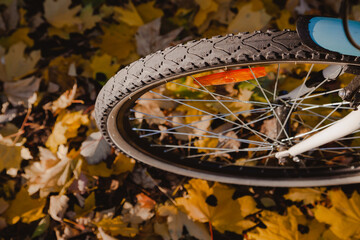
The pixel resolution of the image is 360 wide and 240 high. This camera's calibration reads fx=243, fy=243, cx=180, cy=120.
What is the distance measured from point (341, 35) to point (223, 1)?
135cm

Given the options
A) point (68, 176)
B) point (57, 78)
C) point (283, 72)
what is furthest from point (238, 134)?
point (57, 78)

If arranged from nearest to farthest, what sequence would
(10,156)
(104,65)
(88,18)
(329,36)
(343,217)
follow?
(329,36)
(343,217)
(10,156)
(104,65)
(88,18)

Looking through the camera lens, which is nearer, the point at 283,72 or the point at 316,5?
the point at 283,72

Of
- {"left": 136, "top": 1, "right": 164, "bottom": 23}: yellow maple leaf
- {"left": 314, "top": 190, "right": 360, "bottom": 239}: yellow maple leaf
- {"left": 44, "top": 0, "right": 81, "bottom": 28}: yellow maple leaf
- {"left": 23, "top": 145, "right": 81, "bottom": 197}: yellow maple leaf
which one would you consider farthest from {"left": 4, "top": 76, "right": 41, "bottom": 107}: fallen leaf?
{"left": 314, "top": 190, "right": 360, "bottom": 239}: yellow maple leaf

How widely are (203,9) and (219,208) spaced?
132cm

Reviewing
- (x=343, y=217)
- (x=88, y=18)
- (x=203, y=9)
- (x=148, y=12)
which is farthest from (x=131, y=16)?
(x=343, y=217)

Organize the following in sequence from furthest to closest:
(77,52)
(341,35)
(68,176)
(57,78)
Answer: (77,52) → (57,78) → (68,176) → (341,35)

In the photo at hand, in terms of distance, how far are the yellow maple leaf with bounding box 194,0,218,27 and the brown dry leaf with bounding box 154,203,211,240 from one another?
50.6 inches

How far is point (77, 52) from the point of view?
1821 mm

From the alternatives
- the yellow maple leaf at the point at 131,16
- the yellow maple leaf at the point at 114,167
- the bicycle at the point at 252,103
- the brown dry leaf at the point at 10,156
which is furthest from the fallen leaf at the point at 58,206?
the yellow maple leaf at the point at 131,16

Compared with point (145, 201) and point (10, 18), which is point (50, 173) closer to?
point (145, 201)

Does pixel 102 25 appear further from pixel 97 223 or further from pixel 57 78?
pixel 97 223

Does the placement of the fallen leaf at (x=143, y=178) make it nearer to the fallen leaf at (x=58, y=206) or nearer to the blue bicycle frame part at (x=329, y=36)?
the fallen leaf at (x=58, y=206)

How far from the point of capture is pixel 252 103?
4.00ft
